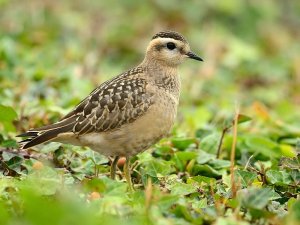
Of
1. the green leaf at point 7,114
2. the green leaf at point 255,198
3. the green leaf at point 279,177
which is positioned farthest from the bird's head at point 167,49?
the green leaf at point 255,198

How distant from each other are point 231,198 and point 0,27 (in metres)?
7.42

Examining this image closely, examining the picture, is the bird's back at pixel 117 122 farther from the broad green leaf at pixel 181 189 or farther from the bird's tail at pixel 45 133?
the broad green leaf at pixel 181 189

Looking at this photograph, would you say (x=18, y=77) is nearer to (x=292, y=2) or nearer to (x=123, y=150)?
(x=123, y=150)

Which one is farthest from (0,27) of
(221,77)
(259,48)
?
(259,48)

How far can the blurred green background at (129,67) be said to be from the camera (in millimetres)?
6156

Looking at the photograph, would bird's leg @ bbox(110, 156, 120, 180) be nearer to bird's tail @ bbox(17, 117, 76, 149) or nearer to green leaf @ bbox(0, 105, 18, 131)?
bird's tail @ bbox(17, 117, 76, 149)

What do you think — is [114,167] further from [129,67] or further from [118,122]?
[129,67]

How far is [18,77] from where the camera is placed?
10148mm

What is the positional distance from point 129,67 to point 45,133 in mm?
6464

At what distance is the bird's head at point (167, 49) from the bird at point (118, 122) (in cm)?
49

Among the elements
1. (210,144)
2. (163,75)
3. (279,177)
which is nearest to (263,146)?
(210,144)

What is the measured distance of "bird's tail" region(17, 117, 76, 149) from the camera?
23.3 ft

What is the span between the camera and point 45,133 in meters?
7.18

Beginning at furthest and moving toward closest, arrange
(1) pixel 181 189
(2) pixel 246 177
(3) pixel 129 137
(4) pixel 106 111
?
(4) pixel 106 111 < (3) pixel 129 137 < (2) pixel 246 177 < (1) pixel 181 189
